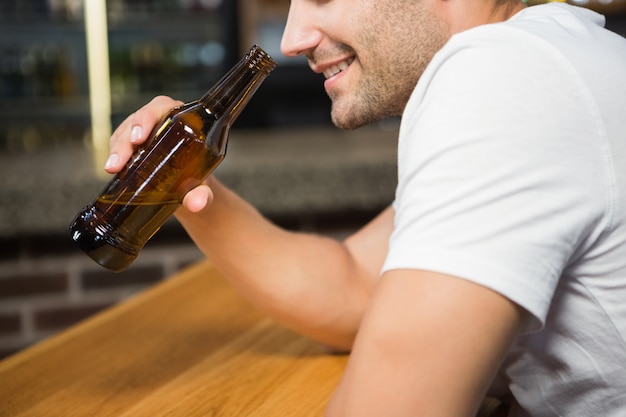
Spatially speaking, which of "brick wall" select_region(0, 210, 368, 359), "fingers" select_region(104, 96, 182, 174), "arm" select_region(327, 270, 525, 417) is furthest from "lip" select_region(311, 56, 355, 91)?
"brick wall" select_region(0, 210, 368, 359)

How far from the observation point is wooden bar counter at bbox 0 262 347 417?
889 millimetres

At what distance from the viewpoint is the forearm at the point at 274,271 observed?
3.58ft

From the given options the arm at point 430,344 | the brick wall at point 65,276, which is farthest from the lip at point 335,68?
the brick wall at point 65,276

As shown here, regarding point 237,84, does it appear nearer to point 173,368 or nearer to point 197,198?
point 197,198

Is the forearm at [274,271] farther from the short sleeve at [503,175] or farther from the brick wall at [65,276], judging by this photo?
the brick wall at [65,276]

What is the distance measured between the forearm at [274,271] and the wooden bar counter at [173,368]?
1.8 inches

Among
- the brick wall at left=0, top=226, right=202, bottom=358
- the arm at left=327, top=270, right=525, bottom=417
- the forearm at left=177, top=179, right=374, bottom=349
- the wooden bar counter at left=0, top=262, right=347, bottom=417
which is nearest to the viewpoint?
the arm at left=327, top=270, right=525, bottom=417

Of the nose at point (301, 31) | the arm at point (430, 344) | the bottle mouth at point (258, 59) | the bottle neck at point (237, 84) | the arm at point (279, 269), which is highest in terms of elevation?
the nose at point (301, 31)

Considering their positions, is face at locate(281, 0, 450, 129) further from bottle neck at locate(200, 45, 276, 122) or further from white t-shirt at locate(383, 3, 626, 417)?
white t-shirt at locate(383, 3, 626, 417)

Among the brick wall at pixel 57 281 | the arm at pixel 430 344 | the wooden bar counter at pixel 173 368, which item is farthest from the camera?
the brick wall at pixel 57 281

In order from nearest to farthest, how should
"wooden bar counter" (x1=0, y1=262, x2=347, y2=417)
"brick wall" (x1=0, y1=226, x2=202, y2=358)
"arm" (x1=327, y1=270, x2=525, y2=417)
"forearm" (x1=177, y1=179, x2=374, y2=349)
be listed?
"arm" (x1=327, y1=270, x2=525, y2=417) → "wooden bar counter" (x1=0, y1=262, x2=347, y2=417) → "forearm" (x1=177, y1=179, x2=374, y2=349) → "brick wall" (x1=0, y1=226, x2=202, y2=358)

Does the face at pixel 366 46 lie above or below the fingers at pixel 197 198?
above

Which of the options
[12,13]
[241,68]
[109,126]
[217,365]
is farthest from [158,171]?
[12,13]

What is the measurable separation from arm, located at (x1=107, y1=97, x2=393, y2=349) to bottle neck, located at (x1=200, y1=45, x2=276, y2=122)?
152 mm
